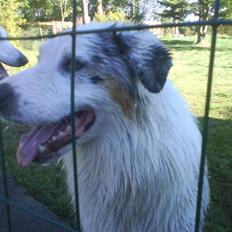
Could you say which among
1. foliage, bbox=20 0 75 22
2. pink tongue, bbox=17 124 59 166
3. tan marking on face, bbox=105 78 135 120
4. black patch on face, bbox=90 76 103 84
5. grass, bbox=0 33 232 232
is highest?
black patch on face, bbox=90 76 103 84

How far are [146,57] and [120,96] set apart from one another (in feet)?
0.77

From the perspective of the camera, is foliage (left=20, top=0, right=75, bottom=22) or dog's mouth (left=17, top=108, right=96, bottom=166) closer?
dog's mouth (left=17, top=108, right=96, bottom=166)

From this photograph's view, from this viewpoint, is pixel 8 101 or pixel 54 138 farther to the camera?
pixel 54 138

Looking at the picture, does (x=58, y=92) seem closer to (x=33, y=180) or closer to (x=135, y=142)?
(x=135, y=142)

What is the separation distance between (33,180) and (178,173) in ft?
7.63

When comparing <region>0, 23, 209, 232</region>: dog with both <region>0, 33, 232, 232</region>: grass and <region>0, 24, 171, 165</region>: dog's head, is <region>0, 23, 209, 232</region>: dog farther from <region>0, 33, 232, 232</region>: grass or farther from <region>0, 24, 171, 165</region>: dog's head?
<region>0, 33, 232, 232</region>: grass

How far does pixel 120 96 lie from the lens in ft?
7.11

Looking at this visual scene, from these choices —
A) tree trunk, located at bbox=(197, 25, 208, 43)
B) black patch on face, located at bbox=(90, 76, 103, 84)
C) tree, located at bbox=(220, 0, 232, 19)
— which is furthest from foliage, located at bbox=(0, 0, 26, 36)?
black patch on face, located at bbox=(90, 76, 103, 84)

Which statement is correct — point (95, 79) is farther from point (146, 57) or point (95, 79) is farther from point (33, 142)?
point (33, 142)

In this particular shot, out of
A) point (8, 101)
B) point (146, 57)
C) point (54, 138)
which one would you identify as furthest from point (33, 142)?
point (146, 57)

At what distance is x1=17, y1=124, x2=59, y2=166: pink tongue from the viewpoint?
2188mm

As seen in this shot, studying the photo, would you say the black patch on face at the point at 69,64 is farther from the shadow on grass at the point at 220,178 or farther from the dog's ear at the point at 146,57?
the shadow on grass at the point at 220,178

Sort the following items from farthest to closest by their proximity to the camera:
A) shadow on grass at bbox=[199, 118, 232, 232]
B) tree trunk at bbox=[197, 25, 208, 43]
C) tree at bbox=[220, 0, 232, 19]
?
tree at bbox=[220, 0, 232, 19] → tree trunk at bbox=[197, 25, 208, 43] → shadow on grass at bbox=[199, 118, 232, 232]

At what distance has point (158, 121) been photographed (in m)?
2.27
